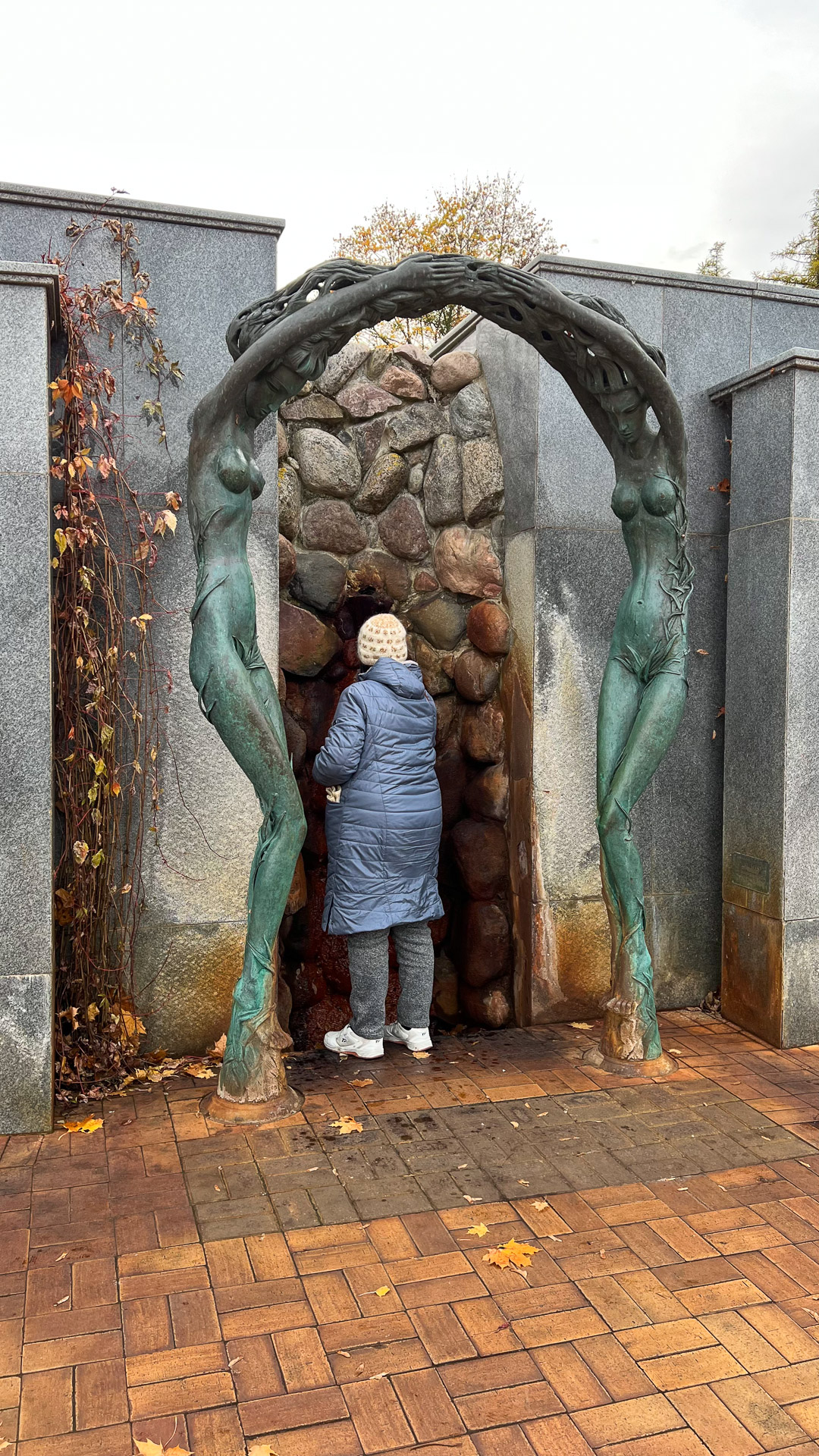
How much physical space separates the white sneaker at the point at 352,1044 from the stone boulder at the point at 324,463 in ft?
8.04

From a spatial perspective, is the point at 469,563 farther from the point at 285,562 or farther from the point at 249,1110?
the point at 249,1110

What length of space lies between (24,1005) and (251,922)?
0.83 metres

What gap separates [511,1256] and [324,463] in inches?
137

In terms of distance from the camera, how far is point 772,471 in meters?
4.85

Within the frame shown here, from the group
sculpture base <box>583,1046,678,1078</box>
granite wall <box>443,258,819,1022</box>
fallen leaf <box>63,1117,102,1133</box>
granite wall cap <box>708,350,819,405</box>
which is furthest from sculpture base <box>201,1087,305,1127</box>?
granite wall cap <box>708,350,819,405</box>

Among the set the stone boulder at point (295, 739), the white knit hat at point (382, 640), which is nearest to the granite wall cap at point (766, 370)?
the white knit hat at point (382, 640)

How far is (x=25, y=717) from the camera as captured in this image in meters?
3.84

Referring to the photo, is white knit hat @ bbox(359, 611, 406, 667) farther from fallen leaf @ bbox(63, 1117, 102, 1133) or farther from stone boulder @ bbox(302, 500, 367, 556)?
fallen leaf @ bbox(63, 1117, 102, 1133)

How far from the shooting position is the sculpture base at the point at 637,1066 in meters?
4.33

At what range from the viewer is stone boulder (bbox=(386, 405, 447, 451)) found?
5301 mm

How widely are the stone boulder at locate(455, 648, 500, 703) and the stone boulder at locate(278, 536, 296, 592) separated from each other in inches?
37.6

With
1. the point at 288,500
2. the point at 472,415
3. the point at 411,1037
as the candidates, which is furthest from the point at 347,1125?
the point at 472,415

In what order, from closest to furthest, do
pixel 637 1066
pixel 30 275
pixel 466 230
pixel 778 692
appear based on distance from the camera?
pixel 30 275, pixel 637 1066, pixel 778 692, pixel 466 230

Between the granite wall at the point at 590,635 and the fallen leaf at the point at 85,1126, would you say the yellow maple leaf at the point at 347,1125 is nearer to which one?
the fallen leaf at the point at 85,1126
